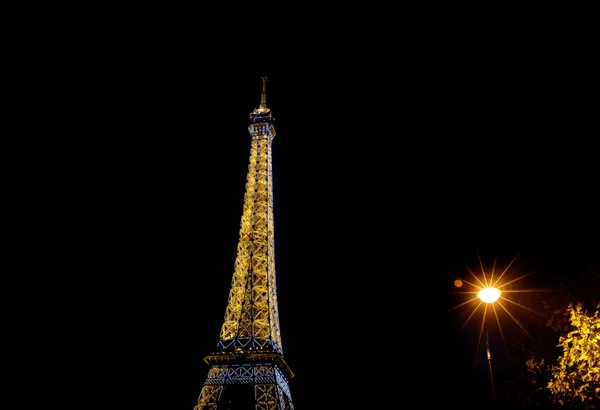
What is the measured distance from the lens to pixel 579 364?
28.4 ft

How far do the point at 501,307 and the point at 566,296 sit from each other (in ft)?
3.92

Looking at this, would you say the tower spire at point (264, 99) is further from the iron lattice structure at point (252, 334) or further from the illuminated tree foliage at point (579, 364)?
→ the illuminated tree foliage at point (579, 364)

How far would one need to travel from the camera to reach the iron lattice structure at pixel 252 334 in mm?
30297

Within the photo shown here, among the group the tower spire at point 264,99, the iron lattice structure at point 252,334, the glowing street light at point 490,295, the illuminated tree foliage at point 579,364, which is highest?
the tower spire at point 264,99

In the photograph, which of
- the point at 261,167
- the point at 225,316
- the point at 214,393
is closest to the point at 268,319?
the point at 225,316

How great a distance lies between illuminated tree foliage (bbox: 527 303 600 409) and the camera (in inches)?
331

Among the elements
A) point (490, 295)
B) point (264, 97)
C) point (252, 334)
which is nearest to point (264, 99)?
point (264, 97)

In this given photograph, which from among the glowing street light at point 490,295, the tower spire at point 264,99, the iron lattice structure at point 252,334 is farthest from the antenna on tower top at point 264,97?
the glowing street light at point 490,295

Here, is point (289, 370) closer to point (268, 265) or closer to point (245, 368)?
point (245, 368)

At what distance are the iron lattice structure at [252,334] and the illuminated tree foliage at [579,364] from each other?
2305 centimetres

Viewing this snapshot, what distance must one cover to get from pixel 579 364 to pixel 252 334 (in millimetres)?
24725

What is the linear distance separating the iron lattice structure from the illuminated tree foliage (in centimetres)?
2305

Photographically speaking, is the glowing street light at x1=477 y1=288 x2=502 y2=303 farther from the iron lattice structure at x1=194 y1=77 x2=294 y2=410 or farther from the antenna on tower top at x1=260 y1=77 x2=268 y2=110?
the antenna on tower top at x1=260 y1=77 x2=268 y2=110

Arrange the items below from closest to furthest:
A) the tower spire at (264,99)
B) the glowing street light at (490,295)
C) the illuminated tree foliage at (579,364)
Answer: the illuminated tree foliage at (579,364)
the glowing street light at (490,295)
the tower spire at (264,99)
